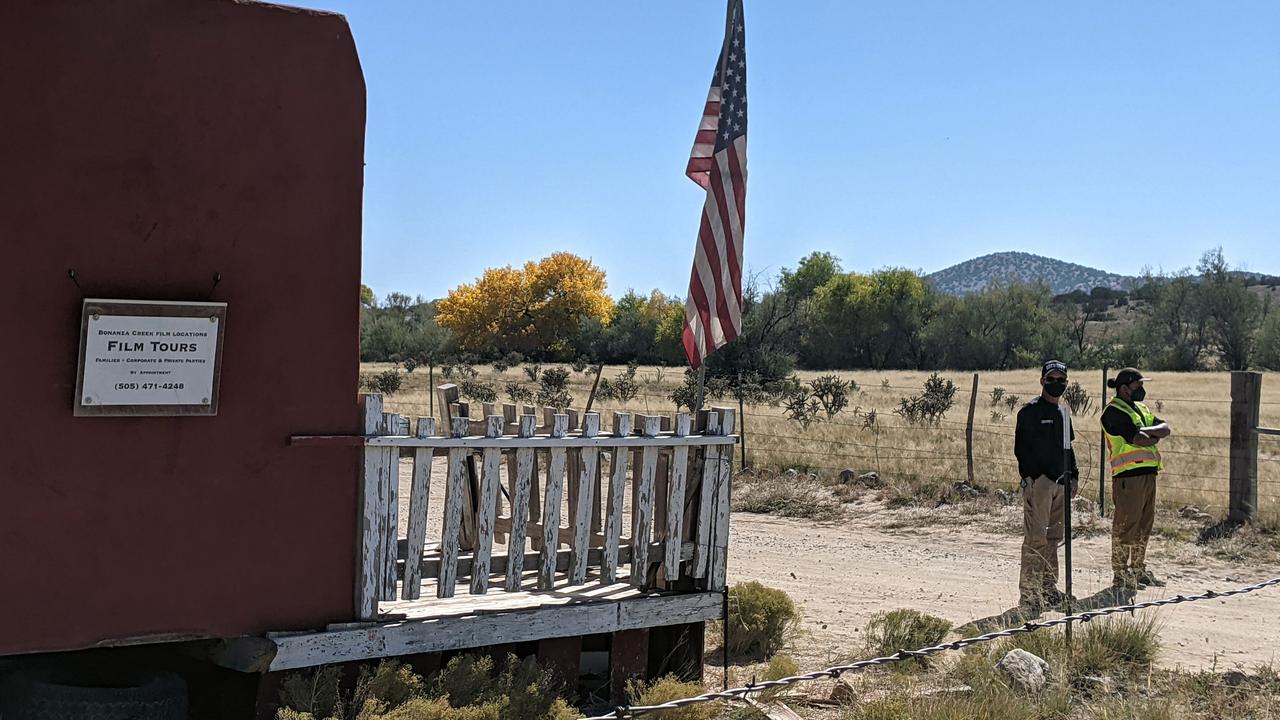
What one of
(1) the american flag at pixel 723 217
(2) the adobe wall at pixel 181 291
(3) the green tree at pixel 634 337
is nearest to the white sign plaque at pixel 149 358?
(2) the adobe wall at pixel 181 291

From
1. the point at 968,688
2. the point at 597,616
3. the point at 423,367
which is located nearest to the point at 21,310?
the point at 597,616

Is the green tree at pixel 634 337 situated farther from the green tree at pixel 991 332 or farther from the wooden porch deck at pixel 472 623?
the wooden porch deck at pixel 472 623

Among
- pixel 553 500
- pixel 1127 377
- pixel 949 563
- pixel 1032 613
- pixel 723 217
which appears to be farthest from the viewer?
pixel 949 563

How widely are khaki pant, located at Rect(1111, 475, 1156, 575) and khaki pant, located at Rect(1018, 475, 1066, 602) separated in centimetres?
70

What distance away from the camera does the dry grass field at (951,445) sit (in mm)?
14883

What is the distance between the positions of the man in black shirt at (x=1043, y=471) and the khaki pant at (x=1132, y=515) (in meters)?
0.75

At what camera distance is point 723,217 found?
7398mm

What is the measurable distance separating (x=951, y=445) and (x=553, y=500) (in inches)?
595

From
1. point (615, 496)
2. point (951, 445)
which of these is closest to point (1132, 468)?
point (615, 496)

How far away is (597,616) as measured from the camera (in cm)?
624

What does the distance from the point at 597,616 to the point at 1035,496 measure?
14.5 feet

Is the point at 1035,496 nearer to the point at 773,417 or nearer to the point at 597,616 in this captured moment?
the point at 597,616

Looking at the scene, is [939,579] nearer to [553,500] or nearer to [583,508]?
[583,508]

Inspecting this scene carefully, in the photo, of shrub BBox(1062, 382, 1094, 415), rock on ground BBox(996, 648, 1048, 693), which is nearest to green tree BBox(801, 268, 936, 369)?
shrub BBox(1062, 382, 1094, 415)
